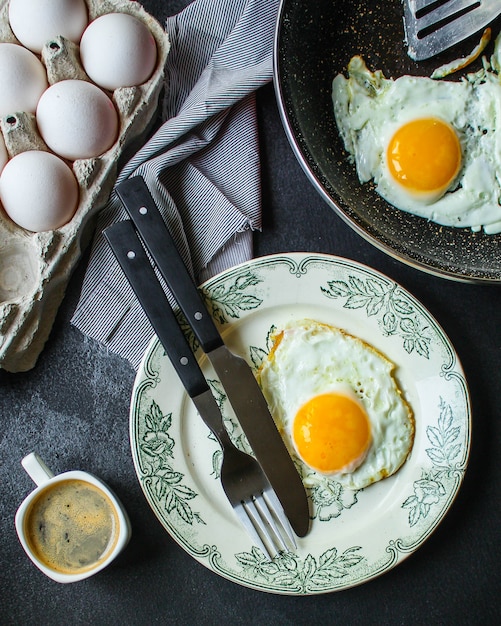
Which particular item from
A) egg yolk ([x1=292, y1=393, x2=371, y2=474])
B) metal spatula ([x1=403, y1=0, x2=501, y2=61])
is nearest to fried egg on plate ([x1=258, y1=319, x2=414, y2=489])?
egg yolk ([x1=292, y1=393, x2=371, y2=474])

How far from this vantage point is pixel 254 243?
112 cm

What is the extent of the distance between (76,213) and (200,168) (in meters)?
0.25

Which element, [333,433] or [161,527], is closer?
[333,433]

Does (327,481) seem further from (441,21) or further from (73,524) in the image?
(441,21)

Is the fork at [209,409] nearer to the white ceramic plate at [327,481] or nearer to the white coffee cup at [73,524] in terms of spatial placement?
the white ceramic plate at [327,481]

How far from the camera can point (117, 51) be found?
0.99 metres

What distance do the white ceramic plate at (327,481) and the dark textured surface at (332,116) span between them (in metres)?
0.09

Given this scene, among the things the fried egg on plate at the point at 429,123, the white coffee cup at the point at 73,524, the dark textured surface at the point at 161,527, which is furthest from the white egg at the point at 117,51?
the white coffee cup at the point at 73,524

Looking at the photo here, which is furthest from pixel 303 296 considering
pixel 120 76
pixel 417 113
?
pixel 120 76

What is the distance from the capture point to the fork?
3.26 feet

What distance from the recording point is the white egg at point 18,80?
3.23ft

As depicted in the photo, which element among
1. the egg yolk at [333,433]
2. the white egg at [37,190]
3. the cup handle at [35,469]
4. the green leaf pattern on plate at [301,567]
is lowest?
the green leaf pattern on plate at [301,567]

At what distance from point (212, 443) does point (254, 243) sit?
38 centimetres

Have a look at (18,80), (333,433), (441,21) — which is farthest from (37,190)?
(441,21)
